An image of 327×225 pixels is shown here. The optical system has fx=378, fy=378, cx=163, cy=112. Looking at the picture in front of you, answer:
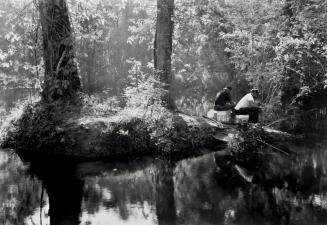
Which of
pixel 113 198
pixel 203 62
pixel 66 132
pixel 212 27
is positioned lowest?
pixel 113 198

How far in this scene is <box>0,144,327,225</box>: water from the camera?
6.23 m

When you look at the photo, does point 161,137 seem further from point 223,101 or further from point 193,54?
point 193,54

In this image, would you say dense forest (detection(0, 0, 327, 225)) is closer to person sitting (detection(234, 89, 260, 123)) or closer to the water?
the water

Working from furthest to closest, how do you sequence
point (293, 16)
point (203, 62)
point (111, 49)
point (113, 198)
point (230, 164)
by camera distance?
point (111, 49) < point (203, 62) < point (293, 16) < point (230, 164) < point (113, 198)

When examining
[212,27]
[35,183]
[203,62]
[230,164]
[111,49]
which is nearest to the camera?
[35,183]

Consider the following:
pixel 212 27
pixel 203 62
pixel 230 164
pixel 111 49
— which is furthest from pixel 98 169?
pixel 111 49

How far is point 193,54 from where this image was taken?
24.0 metres

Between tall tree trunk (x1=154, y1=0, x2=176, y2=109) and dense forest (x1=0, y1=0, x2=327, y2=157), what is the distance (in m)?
0.03

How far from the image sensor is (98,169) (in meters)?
9.30

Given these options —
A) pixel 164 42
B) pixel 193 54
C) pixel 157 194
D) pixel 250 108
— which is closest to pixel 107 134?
pixel 157 194

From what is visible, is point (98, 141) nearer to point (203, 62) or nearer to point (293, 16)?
point (293, 16)

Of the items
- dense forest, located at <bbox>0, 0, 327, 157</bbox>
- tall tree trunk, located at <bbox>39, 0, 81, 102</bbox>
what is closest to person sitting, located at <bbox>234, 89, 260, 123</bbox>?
dense forest, located at <bbox>0, 0, 327, 157</bbox>

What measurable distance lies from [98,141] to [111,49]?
2038cm

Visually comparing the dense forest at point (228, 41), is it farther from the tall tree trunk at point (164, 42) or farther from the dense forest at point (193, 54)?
the tall tree trunk at point (164, 42)
